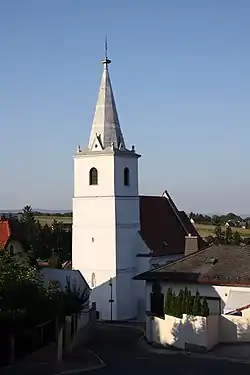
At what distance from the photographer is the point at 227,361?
94.0 feet

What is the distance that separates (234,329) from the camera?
3175 centimetres

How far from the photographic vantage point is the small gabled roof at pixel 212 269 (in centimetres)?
3578

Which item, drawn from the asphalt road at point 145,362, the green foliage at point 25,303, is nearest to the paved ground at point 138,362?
the asphalt road at point 145,362

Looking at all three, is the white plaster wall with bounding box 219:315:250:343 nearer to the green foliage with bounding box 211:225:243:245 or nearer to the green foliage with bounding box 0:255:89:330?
the green foliage with bounding box 0:255:89:330

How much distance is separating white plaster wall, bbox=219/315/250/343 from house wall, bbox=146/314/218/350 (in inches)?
17.2

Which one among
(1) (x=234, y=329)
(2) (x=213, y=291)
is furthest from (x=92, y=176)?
(1) (x=234, y=329)

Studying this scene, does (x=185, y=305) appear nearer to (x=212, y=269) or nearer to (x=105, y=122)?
(x=212, y=269)

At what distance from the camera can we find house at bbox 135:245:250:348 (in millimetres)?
31812

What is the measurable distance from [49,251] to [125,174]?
85.4 feet

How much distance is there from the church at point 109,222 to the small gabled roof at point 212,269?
873 cm

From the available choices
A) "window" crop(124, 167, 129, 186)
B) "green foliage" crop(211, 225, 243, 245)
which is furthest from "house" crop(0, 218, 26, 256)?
"green foliage" crop(211, 225, 243, 245)

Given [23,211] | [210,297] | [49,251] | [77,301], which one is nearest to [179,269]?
[210,297]

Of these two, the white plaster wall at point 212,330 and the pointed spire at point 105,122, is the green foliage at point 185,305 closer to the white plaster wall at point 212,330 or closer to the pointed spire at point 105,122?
Answer: the white plaster wall at point 212,330

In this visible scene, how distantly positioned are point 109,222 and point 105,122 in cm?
744
